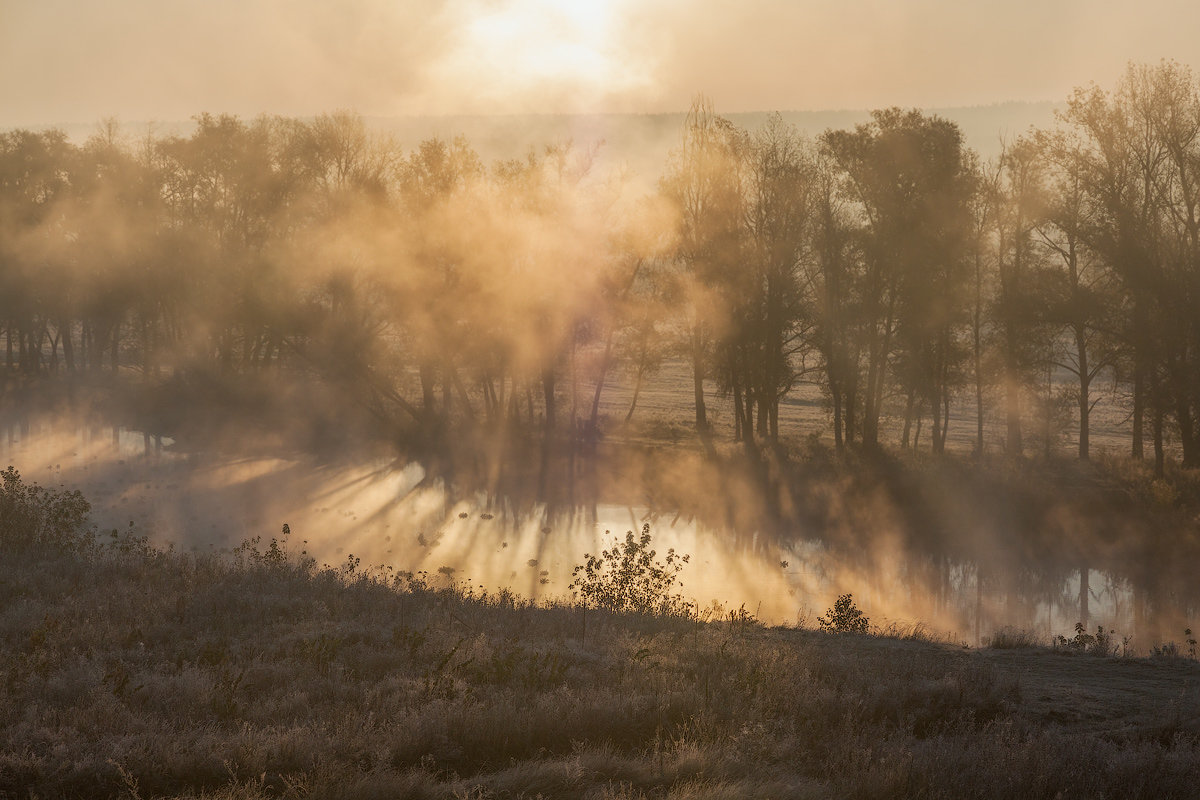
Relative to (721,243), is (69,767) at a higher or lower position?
lower

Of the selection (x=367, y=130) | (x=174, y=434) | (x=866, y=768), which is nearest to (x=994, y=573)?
(x=866, y=768)

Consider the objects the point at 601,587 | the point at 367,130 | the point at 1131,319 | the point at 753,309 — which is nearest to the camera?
the point at 601,587

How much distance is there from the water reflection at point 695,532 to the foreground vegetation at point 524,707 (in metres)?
6.43

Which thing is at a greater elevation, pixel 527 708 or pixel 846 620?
pixel 527 708

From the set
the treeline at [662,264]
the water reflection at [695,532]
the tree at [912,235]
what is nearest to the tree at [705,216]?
the treeline at [662,264]

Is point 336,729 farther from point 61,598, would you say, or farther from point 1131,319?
point 1131,319

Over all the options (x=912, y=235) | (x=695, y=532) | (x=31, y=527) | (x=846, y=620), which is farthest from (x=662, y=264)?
(x=31, y=527)

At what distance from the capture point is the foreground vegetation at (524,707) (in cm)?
716

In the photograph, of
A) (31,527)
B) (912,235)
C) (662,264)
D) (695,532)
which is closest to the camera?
(31,527)

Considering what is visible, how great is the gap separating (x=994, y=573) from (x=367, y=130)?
37.7 metres

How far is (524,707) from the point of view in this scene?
8.45 m

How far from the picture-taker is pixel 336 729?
7852mm

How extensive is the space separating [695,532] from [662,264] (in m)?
17.1

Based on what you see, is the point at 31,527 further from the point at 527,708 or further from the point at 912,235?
the point at 912,235
